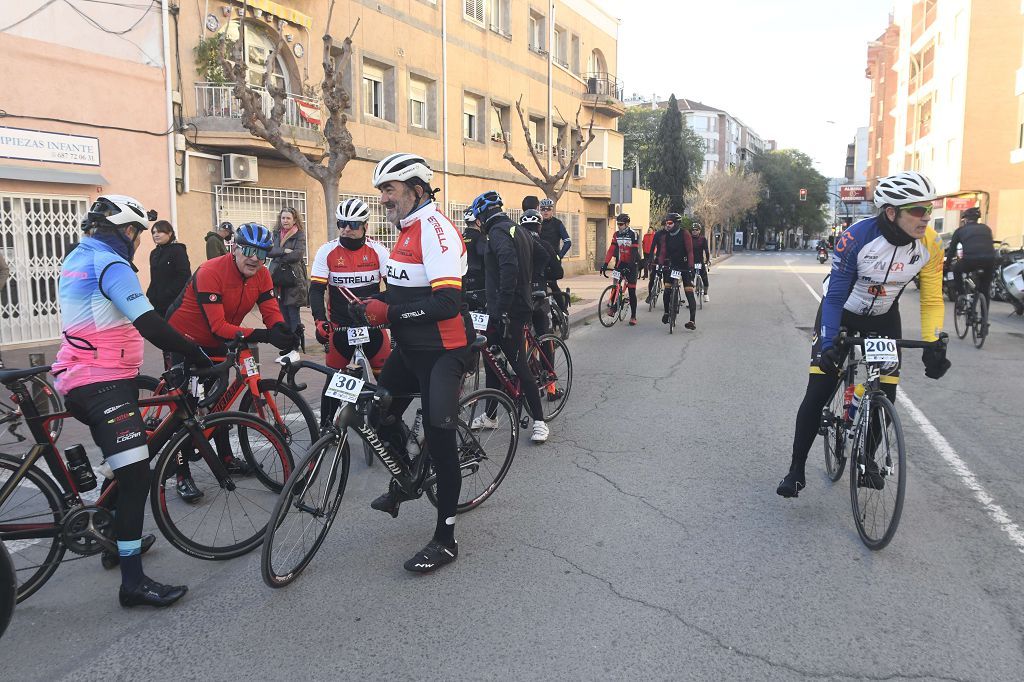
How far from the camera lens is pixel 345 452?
12.5 feet

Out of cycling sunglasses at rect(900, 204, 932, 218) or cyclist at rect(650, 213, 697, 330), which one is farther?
cyclist at rect(650, 213, 697, 330)

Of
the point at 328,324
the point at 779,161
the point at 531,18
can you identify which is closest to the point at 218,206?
the point at 328,324

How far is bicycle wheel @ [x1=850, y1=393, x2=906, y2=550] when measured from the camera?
13.0 feet

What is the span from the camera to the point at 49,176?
12.1 m

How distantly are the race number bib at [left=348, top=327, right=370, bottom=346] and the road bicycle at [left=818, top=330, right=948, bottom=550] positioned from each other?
293 centimetres

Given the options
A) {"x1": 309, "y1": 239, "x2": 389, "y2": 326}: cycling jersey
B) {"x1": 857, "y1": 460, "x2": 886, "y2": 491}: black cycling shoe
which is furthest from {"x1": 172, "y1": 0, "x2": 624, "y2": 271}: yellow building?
{"x1": 857, "y1": 460, "x2": 886, "y2": 491}: black cycling shoe

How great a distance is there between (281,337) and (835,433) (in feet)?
11.3

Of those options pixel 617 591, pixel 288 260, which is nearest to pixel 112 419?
pixel 617 591

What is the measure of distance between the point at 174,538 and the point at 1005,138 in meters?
43.0

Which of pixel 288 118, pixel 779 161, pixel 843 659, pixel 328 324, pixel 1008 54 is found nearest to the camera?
pixel 843 659

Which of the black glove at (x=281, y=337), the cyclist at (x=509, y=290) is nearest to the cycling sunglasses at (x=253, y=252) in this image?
the black glove at (x=281, y=337)

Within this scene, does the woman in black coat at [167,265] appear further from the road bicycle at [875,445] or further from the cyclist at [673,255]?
the cyclist at [673,255]

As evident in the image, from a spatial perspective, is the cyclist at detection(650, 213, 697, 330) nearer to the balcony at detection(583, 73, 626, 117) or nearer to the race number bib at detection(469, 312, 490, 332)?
the race number bib at detection(469, 312, 490, 332)

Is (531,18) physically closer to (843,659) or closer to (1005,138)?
(1005,138)
